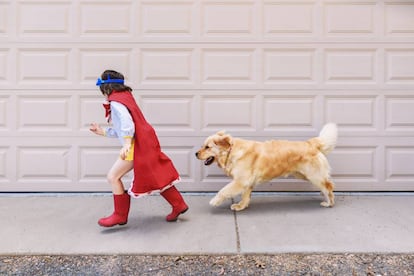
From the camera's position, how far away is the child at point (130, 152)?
2.96 m

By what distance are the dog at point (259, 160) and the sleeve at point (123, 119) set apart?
81 centimetres

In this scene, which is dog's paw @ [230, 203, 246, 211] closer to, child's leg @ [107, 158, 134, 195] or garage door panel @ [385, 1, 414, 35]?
child's leg @ [107, 158, 134, 195]

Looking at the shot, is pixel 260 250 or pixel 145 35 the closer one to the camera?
pixel 260 250

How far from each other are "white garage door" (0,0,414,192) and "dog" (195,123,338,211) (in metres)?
0.59

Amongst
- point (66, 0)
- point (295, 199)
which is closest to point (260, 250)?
point (295, 199)

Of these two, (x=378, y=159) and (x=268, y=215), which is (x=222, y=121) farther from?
(x=378, y=159)

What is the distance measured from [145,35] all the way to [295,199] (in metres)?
2.74

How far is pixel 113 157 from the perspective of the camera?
14.0ft

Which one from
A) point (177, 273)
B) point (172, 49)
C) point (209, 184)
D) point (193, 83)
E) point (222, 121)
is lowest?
point (177, 273)

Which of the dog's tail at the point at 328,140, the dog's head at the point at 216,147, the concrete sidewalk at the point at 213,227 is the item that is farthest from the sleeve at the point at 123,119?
the dog's tail at the point at 328,140

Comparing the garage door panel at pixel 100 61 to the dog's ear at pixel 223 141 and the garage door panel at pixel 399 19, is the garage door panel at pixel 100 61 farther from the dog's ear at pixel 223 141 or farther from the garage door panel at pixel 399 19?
the garage door panel at pixel 399 19

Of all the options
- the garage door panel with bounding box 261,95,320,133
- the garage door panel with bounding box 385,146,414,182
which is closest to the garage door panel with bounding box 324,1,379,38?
the garage door panel with bounding box 261,95,320,133

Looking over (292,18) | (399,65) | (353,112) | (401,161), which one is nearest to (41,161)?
(292,18)

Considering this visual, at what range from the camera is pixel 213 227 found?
3188mm
